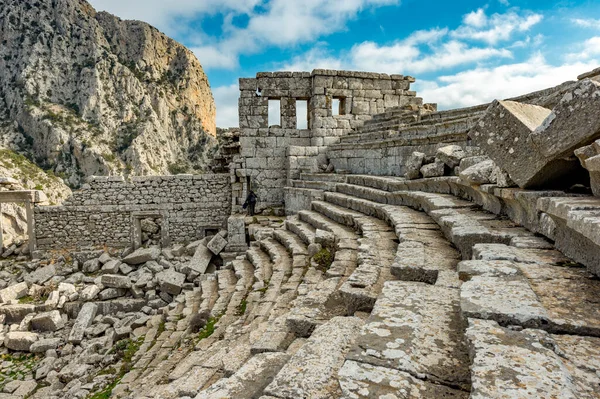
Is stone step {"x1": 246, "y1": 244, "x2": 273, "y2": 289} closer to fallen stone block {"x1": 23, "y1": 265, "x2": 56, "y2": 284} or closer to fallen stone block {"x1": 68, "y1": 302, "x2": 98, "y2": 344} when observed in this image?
fallen stone block {"x1": 68, "y1": 302, "x2": 98, "y2": 344}

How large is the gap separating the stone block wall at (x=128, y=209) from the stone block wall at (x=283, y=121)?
1103 millimetres

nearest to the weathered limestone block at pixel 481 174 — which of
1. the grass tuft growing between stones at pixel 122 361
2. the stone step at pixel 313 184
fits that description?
the stone step at pixel 313 184

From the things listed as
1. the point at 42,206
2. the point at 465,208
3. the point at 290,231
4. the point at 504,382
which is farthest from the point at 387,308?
the point at 42,206

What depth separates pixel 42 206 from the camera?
42.3 ft

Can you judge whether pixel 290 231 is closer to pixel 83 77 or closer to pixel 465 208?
pixel 465 208

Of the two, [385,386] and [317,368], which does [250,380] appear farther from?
[385,386]

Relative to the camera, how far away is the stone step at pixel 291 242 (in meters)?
6.06

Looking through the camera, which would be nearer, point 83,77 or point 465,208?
point 465,208

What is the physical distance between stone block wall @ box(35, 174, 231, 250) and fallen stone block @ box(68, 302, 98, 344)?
430cm

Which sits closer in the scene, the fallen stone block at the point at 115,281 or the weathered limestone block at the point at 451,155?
the weathered limestone block at the point at 451,155

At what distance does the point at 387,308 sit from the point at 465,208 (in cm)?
282

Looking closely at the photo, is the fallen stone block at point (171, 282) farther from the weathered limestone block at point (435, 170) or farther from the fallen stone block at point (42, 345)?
the weathered limestone block at point (435, 170)

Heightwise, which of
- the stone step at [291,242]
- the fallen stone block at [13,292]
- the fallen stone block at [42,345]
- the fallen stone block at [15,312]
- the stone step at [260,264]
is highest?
the stone step at [291,242]

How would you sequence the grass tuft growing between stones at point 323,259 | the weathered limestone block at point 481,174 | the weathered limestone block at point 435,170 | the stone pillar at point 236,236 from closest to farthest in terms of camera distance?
1. the weathered limestone block at point 481,174
2. the grass tuft growing between stones at point 323,259
3. the weathered limestone block at point 435,170
4. the stone pillar at point 236,236
